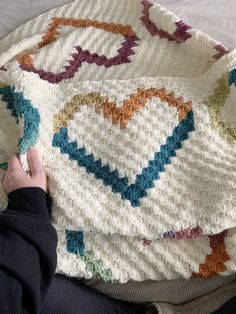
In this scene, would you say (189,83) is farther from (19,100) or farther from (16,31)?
(16,31)

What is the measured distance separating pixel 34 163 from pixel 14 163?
0.11 feet

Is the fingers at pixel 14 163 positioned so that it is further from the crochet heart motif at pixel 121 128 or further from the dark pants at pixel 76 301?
the dark pants at pixel 76 301

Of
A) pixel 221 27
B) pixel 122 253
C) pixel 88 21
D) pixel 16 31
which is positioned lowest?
pixel 122 253

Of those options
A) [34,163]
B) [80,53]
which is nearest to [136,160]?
[34,163]

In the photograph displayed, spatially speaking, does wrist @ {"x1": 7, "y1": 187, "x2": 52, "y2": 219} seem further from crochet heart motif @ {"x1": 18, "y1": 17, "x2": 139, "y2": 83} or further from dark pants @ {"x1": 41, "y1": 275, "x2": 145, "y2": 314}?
crochet heart motif @ {"x1": 18, "y1": 17, "x2": 139, "y2": 83}

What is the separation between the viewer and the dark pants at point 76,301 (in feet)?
2.38

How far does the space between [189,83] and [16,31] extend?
42 cm

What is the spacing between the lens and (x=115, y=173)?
Result: 749mm

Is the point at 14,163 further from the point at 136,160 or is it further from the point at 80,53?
the point at 80,53

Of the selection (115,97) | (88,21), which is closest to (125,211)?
(115,97)

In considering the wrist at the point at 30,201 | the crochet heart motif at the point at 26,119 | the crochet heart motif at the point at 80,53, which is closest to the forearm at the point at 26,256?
the wrist at the point at 30,201

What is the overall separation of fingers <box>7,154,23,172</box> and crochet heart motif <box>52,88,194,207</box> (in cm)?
7

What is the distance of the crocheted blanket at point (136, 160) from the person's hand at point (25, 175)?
2 centimetres

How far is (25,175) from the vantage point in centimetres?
73
